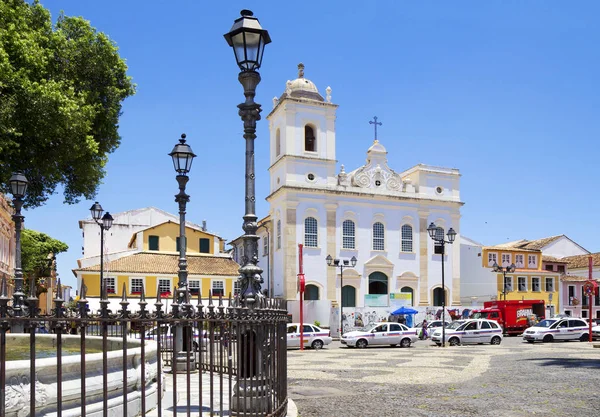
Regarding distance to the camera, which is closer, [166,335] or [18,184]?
[166,335]

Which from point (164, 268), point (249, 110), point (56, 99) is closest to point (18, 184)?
point (56, 99)

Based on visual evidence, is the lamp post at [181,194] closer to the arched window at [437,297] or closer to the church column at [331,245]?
the church column at [331,245]

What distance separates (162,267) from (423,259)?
69.3 ft

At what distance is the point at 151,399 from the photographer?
8195 mm

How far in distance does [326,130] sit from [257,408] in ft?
142

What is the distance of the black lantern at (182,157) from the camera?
46.5 feet

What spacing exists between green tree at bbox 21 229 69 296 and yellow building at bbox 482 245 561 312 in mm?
37458

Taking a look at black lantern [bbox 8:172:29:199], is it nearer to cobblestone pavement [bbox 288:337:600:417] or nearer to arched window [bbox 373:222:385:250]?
cobblestone pavement [bbox 288:337:600:417]

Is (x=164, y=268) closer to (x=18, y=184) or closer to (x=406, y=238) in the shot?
(x=406, y=238)

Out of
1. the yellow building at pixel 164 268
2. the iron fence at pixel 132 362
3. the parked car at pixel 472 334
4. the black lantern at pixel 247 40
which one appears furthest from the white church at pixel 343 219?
the black lantern at pixel 247 40

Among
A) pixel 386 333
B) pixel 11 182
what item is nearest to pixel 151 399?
pixel 11 182

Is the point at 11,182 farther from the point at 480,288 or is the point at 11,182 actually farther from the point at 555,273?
the point at 555,273

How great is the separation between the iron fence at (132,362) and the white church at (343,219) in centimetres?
3733

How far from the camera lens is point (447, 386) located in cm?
1398
